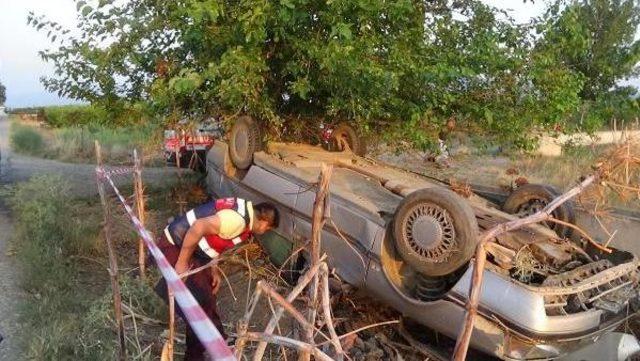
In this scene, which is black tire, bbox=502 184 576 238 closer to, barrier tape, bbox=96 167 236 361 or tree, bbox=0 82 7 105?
barrier tape, bbox=96 167 236 361

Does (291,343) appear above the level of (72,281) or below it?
above

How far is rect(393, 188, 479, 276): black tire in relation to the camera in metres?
4.00

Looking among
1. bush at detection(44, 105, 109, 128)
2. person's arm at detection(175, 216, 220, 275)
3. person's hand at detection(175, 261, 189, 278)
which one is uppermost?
person's arm at detection(175, 216, 220, 275)

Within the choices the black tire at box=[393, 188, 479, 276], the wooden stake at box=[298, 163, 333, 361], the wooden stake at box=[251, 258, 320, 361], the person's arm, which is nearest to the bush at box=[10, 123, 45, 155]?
the person's arm

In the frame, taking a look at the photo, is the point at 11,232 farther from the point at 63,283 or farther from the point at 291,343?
the point at 291,343

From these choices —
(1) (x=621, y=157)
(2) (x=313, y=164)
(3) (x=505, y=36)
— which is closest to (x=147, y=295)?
(2) (x=313, y=164)

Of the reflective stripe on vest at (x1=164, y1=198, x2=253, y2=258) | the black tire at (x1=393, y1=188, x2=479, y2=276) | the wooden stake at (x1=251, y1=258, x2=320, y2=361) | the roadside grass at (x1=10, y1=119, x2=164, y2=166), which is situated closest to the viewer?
the wooden stake at (x1=251, y1=258, x2=320, y2=361)

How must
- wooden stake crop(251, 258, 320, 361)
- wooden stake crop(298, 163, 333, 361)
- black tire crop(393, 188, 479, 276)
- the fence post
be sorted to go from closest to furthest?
wooden stake crop(251, 258, 320, 361) → wooden stake crop(298, 163, 333, 361) → black tire crop(393, 188, 479, 276) → the fence post

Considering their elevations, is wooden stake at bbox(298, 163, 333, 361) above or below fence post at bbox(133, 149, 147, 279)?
above

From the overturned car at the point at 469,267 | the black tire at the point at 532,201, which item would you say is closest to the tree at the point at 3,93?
the overturned car at the point at 469,267

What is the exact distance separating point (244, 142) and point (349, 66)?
134 cm

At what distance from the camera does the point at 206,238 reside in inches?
177

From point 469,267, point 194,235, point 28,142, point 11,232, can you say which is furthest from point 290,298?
point 28,142

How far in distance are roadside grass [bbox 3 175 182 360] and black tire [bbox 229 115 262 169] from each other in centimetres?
143
